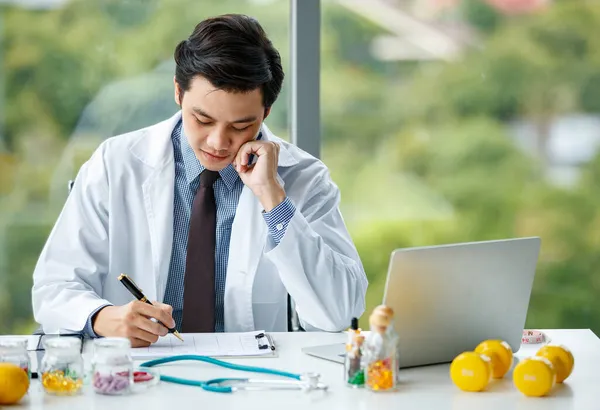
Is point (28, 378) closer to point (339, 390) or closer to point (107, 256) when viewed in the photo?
point (339, 390)

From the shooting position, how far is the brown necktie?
253 centimetres

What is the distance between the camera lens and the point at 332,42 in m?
3.64

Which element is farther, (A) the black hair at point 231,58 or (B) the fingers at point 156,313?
(A) the black hair at point 231,58

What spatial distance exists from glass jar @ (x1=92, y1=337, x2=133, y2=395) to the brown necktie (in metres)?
0.76

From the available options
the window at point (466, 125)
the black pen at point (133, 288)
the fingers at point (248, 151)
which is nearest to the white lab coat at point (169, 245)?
the fingers at point (248, 151)

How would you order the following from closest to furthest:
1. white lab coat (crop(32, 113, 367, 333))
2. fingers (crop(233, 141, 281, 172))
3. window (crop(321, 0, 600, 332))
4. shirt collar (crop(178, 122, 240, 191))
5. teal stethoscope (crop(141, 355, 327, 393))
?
Result: 1. teal stethoscope (crop(141, 355, 327, 393))
2. white lab coat (crop(32, 113, 367, 333))
3. fingers (crop(233, 141, 281, 172))
4. shirt collar (crop(178, 122, 240, 191))
5. window (crop(321, 0, 600, 332))

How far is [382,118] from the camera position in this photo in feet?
12.2

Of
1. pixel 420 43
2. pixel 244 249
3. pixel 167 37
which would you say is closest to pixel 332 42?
pixel 420 43

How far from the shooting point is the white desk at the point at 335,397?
169cm

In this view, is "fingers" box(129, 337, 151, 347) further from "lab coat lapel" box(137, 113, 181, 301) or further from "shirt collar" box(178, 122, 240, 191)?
"shirt collar" box(178, 122, 240, 191)

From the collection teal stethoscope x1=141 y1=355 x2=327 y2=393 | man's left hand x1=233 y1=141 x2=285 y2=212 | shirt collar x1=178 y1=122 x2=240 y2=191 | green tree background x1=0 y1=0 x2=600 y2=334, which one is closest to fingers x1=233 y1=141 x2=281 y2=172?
man's left hand x1=233 y1=141 x2=285 y2=212

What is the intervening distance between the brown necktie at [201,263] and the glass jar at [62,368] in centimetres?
76

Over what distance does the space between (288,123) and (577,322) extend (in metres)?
1.47

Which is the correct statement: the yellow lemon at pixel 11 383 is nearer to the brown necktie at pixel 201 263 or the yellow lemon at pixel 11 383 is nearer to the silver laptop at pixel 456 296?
the silver laptop at pixel 456 296
